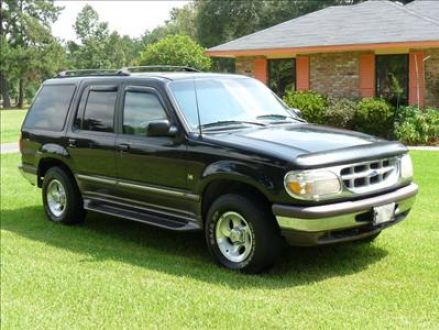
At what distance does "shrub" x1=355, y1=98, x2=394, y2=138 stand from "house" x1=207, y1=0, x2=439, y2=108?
1.67 m

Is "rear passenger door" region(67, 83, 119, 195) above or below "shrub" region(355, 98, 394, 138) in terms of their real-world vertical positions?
above

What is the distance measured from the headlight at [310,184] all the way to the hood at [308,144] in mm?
84

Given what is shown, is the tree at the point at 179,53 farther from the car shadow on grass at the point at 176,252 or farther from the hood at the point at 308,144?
the hood at the point at 308,144

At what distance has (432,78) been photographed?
1952 centimetres

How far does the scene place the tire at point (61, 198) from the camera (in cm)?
822

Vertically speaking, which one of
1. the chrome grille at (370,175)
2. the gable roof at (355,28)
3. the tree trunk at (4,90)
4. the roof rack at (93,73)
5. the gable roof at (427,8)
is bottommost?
the tree trunk at (4,90)

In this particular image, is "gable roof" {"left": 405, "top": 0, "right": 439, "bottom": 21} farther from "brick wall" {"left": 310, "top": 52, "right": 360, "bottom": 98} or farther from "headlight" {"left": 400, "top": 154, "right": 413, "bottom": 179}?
"headlight" {"left": 400, "top": 154, "right": 413, "bottom": 179}

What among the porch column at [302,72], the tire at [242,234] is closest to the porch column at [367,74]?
the porch column at [302,72]

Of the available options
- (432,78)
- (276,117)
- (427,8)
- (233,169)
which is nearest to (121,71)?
(276,117)

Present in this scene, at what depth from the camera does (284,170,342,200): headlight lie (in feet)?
18.1

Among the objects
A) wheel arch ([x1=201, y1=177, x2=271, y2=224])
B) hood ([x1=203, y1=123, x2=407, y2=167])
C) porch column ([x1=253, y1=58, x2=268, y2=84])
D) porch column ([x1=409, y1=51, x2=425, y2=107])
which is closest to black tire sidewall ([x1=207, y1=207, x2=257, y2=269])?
wheel arch ([x1=201, y1=177, x2=271, y2=224])

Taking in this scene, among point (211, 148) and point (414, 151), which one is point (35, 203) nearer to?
point (211, 148)

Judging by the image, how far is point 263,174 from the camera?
18.7 ft

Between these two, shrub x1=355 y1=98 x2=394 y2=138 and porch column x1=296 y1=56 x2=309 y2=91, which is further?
porch column x1=296 y1=56 x2=309 y2=91
